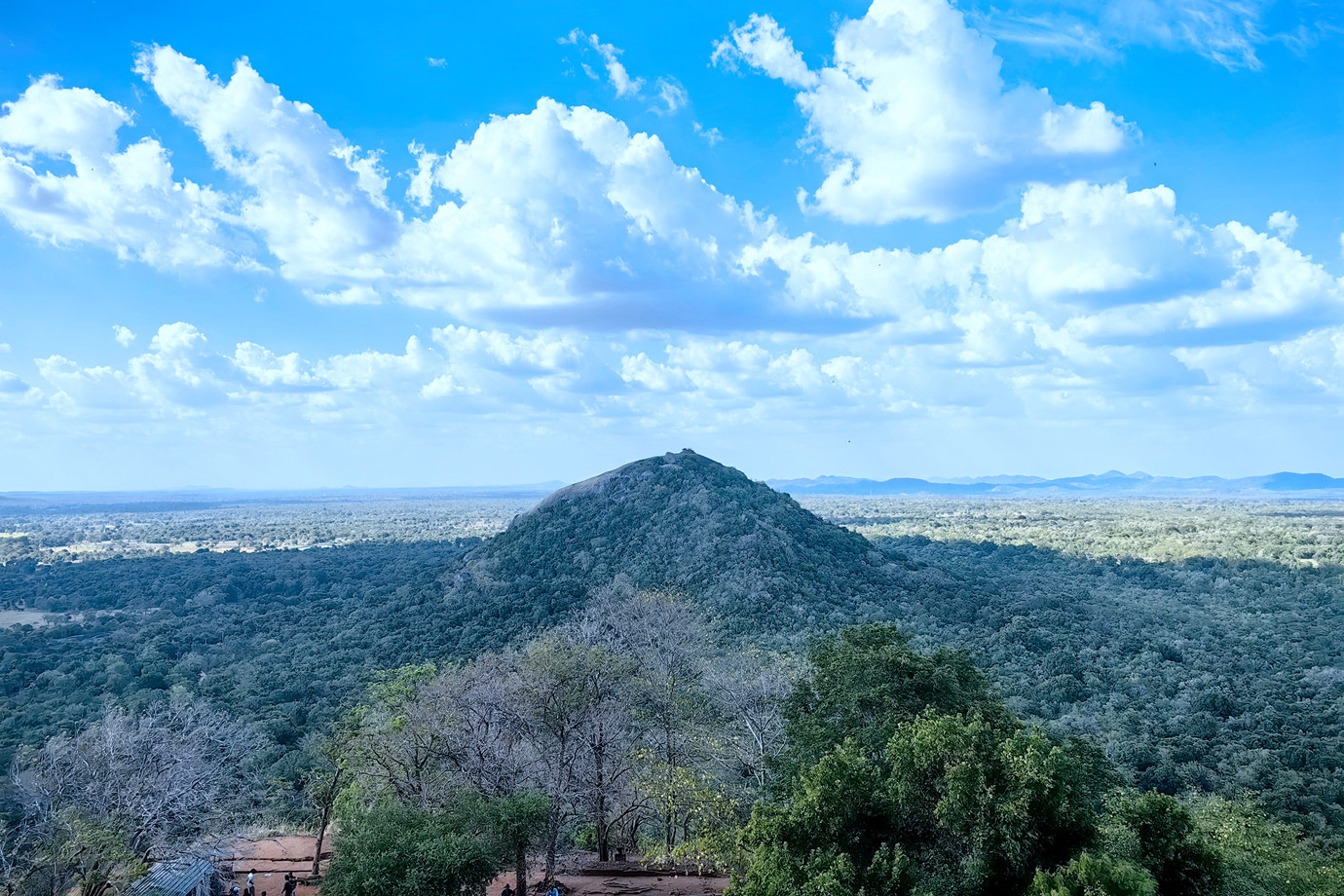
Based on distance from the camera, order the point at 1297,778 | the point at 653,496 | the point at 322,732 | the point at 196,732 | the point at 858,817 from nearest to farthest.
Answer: the point at 858,817, the point at 196,732, the point at 1297,778, the point at 322,732, the point at 653,496

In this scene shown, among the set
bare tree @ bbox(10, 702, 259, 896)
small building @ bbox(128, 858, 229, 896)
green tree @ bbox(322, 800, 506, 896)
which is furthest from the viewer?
small building @ bbox(128, 858, 229, 896)

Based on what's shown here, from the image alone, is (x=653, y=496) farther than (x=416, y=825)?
Yes

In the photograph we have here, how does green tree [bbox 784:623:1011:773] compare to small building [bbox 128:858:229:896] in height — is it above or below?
above

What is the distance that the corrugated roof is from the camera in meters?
19.6

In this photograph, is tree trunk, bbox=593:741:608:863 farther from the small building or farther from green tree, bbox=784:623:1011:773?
the small building

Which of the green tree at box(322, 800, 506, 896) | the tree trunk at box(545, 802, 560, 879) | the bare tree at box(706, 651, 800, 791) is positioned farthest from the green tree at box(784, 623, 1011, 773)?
the green tree at box(322, 800, 506, 896)

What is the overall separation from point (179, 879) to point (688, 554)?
4339cm

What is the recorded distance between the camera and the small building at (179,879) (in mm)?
19703

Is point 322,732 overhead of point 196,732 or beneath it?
beneath

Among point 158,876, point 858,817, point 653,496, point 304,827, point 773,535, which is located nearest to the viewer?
point 858,817

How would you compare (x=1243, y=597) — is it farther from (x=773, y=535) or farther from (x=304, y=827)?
(x=304, y=827)

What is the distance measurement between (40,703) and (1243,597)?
8612cm

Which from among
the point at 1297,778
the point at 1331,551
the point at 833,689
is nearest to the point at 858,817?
the point at 833,689

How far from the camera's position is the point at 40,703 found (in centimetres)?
4244
